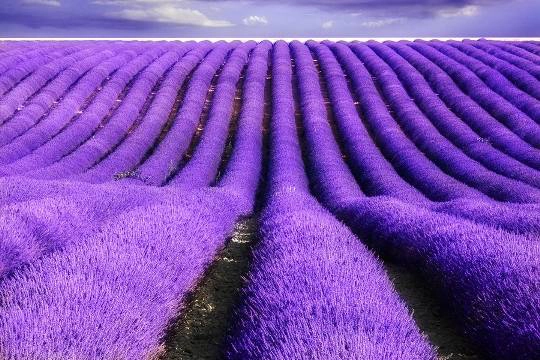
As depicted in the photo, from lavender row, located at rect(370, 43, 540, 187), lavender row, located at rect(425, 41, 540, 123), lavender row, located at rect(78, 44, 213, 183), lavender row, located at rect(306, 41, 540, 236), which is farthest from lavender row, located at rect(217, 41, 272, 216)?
lavender row, located at rect(425, 41, 540, 123)

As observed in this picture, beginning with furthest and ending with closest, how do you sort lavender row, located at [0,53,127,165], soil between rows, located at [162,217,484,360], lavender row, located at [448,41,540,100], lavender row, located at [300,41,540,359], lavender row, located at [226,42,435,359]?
→ 1. lavender row, located at [448,41,540,100]
2. lavender row, located at [0,53,127,165]
3. soil between rows, located at [162,217,484,360]
4. lavender row, located at [300,41,540,359]
5. lavender row, located at [226,42,435,359]

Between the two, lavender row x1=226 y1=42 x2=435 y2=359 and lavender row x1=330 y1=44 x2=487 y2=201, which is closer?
lavender row x1=226 y1=42 x2=435 y2=359

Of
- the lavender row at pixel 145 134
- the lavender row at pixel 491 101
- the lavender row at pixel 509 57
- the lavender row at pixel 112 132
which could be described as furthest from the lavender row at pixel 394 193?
the lavender row at pixel 509 57

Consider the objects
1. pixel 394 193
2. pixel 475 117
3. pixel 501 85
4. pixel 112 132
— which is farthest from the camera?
pixel 501 85

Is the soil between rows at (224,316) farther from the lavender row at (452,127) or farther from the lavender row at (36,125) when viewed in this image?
the lavender row at (36,125)

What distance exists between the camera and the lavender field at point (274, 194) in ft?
11.1

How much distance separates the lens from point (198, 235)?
5703mm

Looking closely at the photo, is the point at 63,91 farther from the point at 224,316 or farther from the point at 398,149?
the point at 224,316

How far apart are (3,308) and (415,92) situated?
20344 millimetres

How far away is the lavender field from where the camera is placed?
133 inches

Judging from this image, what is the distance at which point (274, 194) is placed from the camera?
1042 cm

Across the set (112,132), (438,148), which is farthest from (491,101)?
(112,132)

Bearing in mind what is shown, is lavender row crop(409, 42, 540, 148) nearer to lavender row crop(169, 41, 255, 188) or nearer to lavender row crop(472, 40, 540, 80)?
lavender row crop(472, 40, 540, 80)

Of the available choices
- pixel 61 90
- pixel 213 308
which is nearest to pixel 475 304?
pixel 213 308
